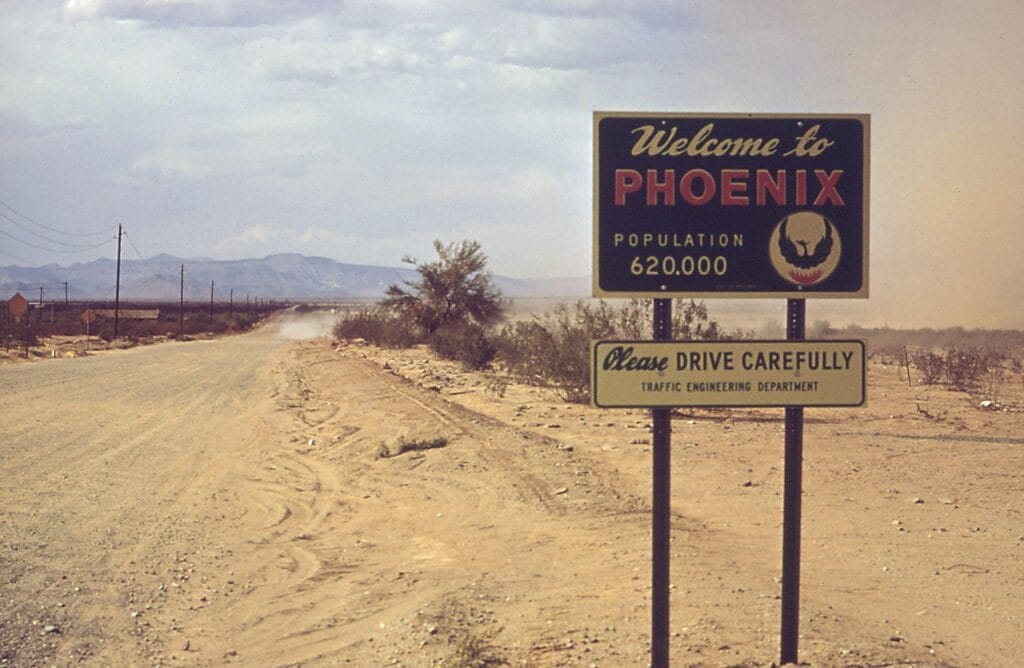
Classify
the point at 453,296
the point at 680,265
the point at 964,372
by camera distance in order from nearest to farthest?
the point at 680,265, the point at 964,372, the point at 453,296

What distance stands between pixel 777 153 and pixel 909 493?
275 inches

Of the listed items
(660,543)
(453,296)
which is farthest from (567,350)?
(453,296)

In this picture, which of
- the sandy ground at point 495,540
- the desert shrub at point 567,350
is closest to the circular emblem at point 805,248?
the sandy ground at point 495,540

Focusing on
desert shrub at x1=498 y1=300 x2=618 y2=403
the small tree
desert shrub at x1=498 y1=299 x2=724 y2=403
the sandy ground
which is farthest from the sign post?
the small tree

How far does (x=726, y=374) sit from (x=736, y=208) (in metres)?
0.98

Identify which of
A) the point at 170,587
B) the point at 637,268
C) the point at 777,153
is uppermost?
the point at 777,153

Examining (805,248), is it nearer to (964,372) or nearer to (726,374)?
(726,374)

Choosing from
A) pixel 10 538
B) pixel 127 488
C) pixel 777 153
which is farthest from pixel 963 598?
pixel 127 488

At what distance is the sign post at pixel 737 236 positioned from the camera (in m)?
6.32

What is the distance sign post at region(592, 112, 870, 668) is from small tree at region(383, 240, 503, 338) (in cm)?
4788

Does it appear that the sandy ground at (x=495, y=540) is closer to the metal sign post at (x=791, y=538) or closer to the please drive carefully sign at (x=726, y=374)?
the metal sign post at (x=791, y=538)

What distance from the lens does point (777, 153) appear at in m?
6.42

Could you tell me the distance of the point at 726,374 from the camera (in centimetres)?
632

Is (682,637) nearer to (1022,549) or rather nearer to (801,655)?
(801,655)
